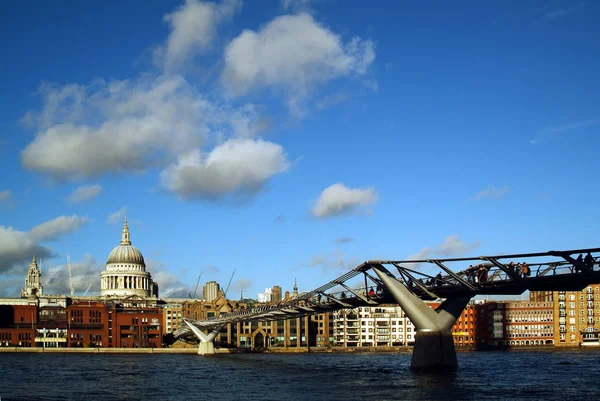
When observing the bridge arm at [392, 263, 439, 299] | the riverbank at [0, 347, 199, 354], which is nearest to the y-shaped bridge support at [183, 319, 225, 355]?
the riverbank at [0, 347, 199, 354]

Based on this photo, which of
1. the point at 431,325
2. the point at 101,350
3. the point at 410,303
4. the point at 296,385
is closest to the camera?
the point at 296,385

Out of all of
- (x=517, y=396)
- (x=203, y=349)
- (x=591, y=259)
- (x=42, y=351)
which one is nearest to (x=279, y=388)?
(x=517, y=396)

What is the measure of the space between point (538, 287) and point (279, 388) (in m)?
24.2

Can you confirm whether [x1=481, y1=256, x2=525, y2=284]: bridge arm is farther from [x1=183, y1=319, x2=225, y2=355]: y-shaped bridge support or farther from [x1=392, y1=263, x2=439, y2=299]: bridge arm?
[x1=183, y1=319, x2=225, y2=355]: y-shaped bridge support

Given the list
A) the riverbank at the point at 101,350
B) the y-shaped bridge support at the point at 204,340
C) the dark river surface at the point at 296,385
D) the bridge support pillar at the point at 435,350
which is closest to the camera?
the dark river surface at the point at 296,385

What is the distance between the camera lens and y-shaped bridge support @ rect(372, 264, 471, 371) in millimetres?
81625

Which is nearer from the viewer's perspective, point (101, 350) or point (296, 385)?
point (296, 385)

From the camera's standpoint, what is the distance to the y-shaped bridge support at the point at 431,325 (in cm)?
8162

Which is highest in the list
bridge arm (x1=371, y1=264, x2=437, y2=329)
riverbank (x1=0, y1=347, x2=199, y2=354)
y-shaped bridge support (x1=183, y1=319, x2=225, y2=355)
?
bridge arm (x1=371, y1=264, x2=437, y2=329)

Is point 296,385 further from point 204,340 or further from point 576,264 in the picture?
point 204,340

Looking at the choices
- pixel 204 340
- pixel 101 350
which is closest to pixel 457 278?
pixel 204 340

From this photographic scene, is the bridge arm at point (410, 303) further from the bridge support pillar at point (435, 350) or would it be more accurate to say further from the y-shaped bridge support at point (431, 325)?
the bridge support pillar at point (435, 350)

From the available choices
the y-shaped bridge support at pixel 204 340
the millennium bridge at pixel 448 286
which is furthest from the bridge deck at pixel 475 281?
the y-shaped bridge support at pixel 204 340

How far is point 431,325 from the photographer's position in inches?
3211
